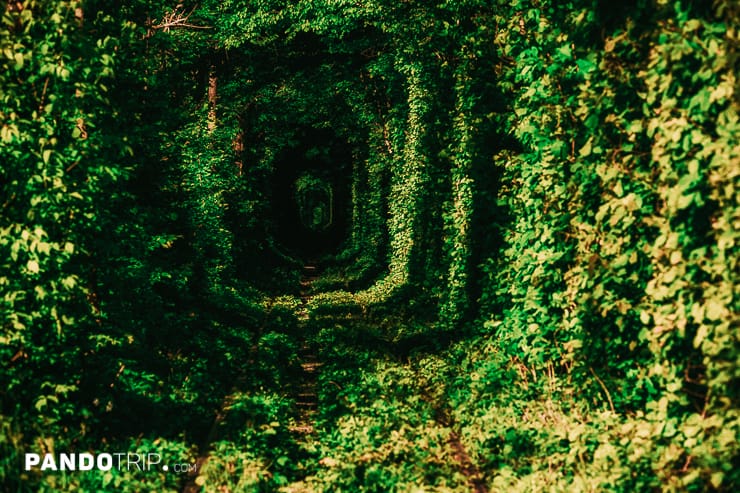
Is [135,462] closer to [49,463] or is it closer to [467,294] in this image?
[49,463]

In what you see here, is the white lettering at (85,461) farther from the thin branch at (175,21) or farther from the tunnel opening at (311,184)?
the tunnel opening at (311,184)

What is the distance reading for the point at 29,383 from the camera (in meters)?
6.20

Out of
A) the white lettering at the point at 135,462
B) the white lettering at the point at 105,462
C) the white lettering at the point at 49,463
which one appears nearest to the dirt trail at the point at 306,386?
the white lettering at the point at 135,462

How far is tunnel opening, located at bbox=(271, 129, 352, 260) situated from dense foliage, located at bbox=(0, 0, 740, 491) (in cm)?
3387

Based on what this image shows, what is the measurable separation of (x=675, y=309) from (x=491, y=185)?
708 cm

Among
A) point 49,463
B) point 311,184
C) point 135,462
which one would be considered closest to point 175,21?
point 135,462

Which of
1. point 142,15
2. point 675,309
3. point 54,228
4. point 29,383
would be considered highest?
point 142,15

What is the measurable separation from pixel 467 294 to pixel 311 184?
157 feet

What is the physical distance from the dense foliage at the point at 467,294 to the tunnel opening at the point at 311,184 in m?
33.9

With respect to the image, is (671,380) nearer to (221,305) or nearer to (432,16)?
(432,16)

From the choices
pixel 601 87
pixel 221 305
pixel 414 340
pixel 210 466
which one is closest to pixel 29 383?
pixel 210 466

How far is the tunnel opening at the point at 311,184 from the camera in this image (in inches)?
1889

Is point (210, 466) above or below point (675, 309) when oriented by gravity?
below

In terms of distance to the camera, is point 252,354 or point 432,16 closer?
point 252,354
